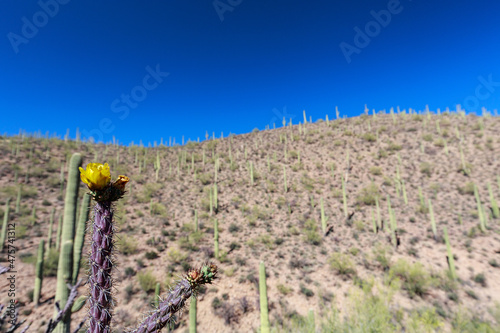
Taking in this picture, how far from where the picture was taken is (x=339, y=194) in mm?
16156

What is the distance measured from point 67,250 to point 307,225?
38.5ft

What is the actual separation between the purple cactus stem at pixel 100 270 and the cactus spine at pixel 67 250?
1524 mm

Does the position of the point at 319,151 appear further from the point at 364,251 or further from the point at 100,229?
→ the point at 100,229

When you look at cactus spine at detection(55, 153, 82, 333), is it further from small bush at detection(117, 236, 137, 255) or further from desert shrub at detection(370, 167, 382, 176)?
desert shrub at detection(370, 167, 382, 176)

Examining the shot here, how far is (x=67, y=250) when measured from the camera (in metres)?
2.88

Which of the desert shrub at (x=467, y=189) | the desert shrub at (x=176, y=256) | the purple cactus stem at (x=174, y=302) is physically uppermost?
the desert shrub at (x=467, y=189)

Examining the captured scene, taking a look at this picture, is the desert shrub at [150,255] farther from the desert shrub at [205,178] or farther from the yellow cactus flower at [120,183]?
the yellow cactus flower at [120,183]

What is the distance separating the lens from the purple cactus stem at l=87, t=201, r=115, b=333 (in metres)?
A: 1.67

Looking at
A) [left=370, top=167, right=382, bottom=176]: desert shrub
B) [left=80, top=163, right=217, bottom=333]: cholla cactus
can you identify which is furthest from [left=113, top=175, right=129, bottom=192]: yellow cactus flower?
[left=370, top=167, right=382, bottom=176]: desert shrub

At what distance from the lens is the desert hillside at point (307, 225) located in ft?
23.0

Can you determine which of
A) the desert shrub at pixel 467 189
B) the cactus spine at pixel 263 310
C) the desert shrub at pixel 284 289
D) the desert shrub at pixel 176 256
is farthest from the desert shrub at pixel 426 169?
the desert shrub at pixel 176 256

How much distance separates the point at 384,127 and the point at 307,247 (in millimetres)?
19491

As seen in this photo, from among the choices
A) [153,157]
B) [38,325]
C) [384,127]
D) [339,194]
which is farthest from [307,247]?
[384,127]

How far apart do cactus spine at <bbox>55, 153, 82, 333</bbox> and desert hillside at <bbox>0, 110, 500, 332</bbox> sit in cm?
157
